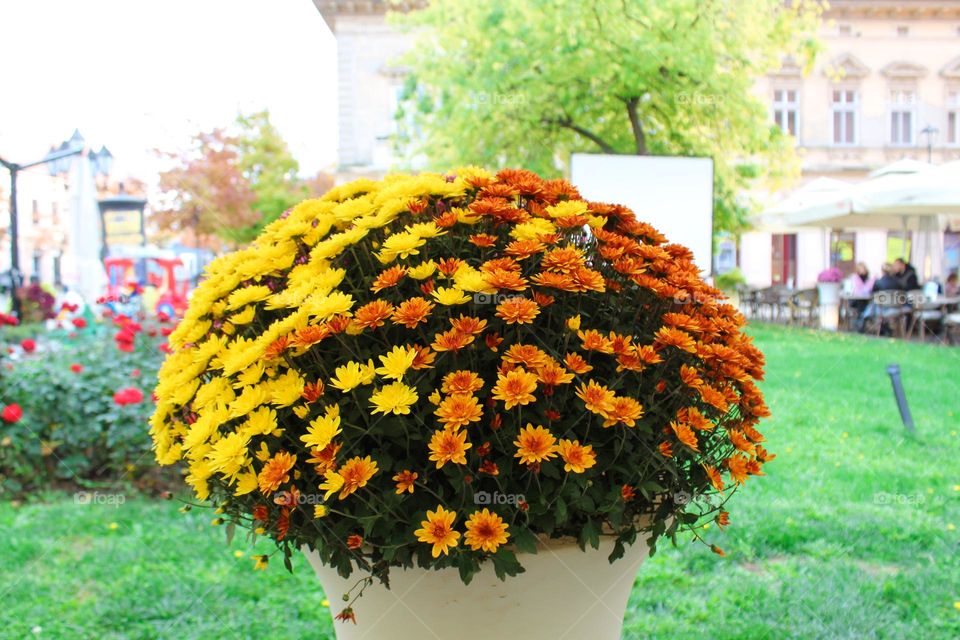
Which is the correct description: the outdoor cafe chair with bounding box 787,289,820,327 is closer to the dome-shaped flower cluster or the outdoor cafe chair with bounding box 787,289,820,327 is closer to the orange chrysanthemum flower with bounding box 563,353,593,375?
the dome-shaped flower cluster

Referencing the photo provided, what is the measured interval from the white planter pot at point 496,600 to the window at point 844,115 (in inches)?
Result: 1166

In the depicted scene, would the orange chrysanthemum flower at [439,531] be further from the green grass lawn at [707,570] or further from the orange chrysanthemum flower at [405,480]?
the green grass lawn at [707,570]

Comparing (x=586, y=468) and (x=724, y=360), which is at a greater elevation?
(x=724, y=360)

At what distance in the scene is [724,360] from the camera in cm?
165

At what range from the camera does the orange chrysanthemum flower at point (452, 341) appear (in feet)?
4.56

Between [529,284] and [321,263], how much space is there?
47 cm

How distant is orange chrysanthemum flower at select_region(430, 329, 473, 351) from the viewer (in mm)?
1390

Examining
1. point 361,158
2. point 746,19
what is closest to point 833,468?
point 746,19

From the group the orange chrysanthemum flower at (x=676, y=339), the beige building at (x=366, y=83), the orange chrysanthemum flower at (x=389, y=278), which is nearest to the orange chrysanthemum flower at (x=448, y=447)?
the orange chrysanthemum flower at (x=389, y=278)

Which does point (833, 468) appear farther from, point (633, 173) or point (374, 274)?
point (374, 274)

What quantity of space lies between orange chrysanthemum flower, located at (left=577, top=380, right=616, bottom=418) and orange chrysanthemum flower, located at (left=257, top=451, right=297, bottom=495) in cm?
54

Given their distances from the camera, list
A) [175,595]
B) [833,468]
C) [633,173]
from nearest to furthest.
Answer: [175,595]
[833,468]
[633,173]

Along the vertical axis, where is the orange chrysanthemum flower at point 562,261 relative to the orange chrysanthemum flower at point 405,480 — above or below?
above

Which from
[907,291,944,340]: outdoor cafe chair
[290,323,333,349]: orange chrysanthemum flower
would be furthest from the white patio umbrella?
[290,323,333,349]: orange chrysanthemum flower
